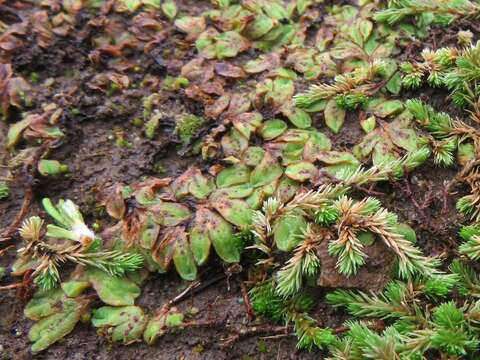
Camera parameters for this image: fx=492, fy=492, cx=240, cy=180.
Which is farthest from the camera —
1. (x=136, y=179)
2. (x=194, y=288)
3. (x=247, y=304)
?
(x=136, y=179)

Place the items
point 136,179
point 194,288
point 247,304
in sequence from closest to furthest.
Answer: point 247,304, point 194,288, point 136,179

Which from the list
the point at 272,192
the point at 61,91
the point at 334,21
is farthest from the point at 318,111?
the point at 61,91

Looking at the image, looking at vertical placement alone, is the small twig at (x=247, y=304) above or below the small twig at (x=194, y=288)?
above

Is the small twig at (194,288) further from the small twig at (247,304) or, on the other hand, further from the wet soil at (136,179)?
the small twig at (247,304)

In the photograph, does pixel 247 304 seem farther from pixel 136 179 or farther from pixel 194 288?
pixel 136 179

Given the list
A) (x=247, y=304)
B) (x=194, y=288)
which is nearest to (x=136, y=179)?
(x=194, y=288)

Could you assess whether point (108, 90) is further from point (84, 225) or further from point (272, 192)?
point (272, 192)

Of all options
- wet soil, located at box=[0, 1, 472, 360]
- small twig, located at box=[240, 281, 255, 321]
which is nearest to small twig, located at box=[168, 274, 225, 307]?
wet soil, located at box=[0, 1, 472, 360]

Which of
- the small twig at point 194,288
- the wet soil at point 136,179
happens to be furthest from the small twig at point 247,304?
the small twig at point 194,288

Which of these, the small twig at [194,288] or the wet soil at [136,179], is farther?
the small twig at [194,288]

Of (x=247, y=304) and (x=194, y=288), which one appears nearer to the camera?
(x=247, y=304)

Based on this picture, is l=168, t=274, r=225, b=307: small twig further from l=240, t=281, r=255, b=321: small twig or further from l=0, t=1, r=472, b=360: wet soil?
l=240, t=281, r=255, b=321: small twig
